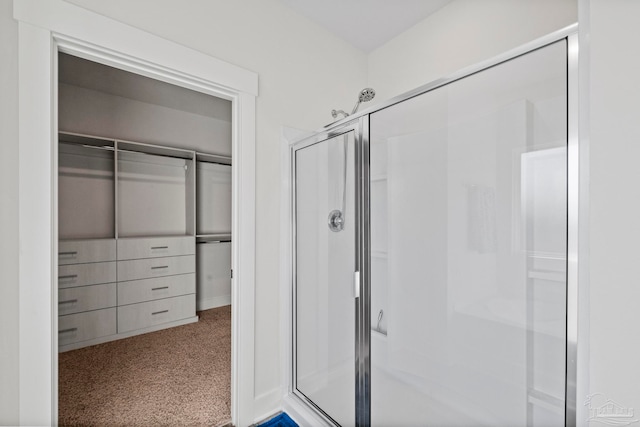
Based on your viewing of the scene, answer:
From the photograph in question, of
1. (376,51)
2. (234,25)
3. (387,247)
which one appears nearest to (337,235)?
(387,247)

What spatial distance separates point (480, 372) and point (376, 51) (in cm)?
228

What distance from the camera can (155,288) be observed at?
2986mm

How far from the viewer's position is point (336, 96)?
2.13 m

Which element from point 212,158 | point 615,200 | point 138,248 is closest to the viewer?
point 615,200

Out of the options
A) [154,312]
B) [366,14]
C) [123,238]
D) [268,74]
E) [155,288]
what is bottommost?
[154,312]

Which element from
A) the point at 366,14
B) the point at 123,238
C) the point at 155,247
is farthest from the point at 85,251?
the point at 366,14

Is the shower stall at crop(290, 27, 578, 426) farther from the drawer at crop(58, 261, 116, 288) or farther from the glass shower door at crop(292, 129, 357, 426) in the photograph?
the drawer at crop(58, 261, 116, 288)

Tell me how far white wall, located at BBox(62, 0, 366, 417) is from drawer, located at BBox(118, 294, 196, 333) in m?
1.84

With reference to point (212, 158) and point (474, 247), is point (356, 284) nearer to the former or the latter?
point (474, 247)

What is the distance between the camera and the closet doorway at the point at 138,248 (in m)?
2.02

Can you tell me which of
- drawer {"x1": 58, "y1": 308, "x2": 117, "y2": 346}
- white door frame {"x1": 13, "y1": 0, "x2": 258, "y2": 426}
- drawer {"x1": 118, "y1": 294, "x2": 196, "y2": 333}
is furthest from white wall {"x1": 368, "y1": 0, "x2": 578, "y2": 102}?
drawer {"x1": 58, "y1": 308, "x2": 117, "y2": 346}

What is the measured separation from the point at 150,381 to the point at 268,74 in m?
2.27

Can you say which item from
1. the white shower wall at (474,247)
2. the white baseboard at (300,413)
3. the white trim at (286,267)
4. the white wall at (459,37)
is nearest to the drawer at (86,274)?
the white trim at (286,267)

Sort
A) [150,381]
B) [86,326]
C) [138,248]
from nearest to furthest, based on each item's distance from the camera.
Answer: [150,381], [86,326], [138,248]
